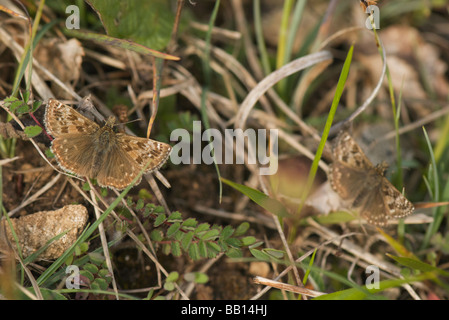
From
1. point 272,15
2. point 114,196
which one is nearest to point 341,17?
point 272,15

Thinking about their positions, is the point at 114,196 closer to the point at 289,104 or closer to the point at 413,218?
the point at 289,104

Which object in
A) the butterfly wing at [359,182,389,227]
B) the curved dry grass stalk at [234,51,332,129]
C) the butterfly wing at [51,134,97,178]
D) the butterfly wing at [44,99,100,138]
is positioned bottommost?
the butterfly wing at [359,182,389,227]

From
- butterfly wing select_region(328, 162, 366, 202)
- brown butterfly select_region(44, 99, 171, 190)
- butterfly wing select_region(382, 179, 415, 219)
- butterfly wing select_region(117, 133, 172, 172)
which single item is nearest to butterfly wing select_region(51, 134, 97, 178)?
brown butterfly select_region(44, 99, 171, 190)

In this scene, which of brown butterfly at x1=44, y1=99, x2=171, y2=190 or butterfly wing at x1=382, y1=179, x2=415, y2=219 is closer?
brown butterfly at x1=44, y1=99, x2=171, y2=190

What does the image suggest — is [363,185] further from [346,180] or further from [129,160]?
[129,160]

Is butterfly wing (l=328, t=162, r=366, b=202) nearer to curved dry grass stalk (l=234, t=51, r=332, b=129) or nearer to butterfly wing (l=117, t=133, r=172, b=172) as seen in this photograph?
curved dry grass stalk (l=234, t=51, r=332, b=129)

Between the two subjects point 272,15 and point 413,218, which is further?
point 272,15
